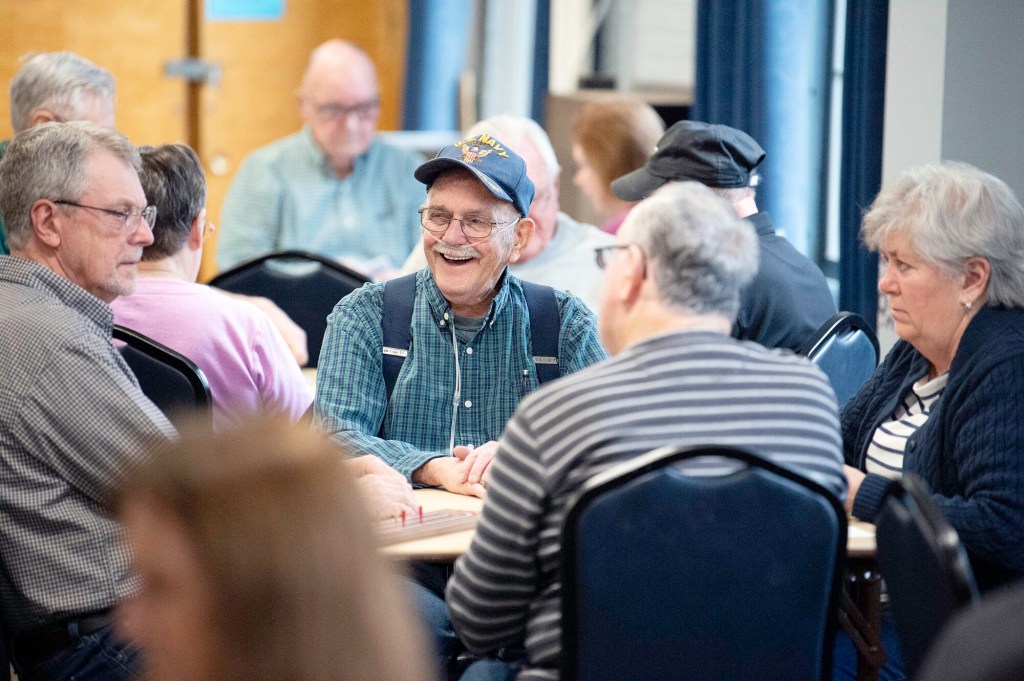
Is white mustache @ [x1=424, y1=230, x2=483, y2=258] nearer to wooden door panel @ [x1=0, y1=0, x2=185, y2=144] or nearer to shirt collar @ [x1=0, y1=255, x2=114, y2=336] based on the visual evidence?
shirt collar @ [x1=0, y1=255, x2=114, y2=336]

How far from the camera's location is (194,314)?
2.86m

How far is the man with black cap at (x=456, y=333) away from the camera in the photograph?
8.57 feet

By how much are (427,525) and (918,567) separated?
0.86 metres

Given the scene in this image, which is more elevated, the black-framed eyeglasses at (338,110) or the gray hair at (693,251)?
the black-framed eyeglasses at (338,110)

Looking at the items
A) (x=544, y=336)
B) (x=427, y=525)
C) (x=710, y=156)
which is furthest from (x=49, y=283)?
(x=710, y=156)

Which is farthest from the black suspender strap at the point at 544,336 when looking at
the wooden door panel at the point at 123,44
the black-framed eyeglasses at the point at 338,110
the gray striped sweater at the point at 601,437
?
the wooden door panel at the point at 123,44

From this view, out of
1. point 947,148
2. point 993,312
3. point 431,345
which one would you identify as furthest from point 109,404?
point 947,148

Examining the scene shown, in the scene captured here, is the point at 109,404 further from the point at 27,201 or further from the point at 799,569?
the point at 799,569

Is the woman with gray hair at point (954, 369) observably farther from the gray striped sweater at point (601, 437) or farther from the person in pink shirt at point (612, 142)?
the person in pink shirt at point (612, 142)

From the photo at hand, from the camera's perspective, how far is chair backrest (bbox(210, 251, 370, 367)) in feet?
13.0

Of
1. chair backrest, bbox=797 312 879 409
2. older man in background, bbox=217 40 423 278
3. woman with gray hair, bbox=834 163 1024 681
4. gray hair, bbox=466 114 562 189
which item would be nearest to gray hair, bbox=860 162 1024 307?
woman with gray hair, bbox=834 163 1024 681

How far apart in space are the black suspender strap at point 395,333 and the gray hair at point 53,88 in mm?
1765

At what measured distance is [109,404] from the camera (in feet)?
6.89

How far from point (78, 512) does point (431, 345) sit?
822 mm
